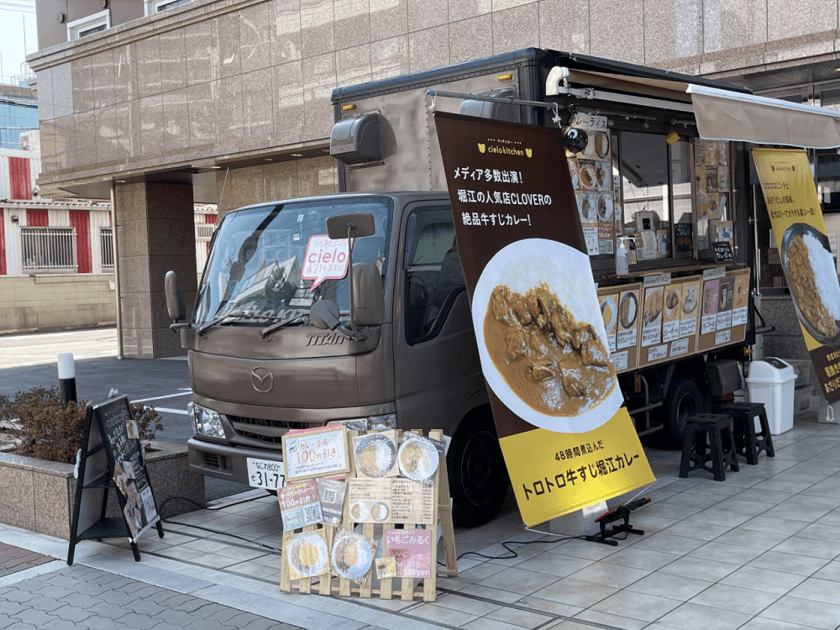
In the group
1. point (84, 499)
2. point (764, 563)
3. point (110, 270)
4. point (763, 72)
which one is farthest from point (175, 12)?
point (110, 270)

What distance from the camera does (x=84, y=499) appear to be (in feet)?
19.1

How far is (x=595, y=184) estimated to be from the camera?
22.7 feet

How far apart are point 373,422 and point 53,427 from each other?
258 cm

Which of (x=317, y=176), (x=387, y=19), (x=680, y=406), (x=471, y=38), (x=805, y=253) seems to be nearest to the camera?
(x=680, y=406)

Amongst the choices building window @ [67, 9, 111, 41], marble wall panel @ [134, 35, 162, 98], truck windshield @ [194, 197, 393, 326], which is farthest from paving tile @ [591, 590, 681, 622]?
building window @ [67, 9, 111, 41]

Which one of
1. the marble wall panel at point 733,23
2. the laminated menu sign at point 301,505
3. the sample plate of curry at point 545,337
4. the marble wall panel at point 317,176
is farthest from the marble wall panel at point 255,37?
the laminated menu sign at point 301,505

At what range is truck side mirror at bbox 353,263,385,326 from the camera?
5.22m

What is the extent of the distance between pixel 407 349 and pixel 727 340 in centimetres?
393

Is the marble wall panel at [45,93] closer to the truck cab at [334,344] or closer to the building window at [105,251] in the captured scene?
the building window at [105,251]

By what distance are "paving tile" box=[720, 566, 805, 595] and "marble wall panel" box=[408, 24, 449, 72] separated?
921 centimetres

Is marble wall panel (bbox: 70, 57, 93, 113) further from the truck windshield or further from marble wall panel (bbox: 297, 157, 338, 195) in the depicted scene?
the truck windshield

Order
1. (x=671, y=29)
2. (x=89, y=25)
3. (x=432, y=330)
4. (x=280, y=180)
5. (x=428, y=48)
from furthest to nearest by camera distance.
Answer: (x=89, y=25)
(x=280, y=180)
(x=428, y=48)
(x=671, y=29)
(x=432, y=330)

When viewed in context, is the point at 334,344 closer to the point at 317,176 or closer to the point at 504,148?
the point at 504,148

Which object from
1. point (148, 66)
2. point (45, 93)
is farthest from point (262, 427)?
point (45, 93)
